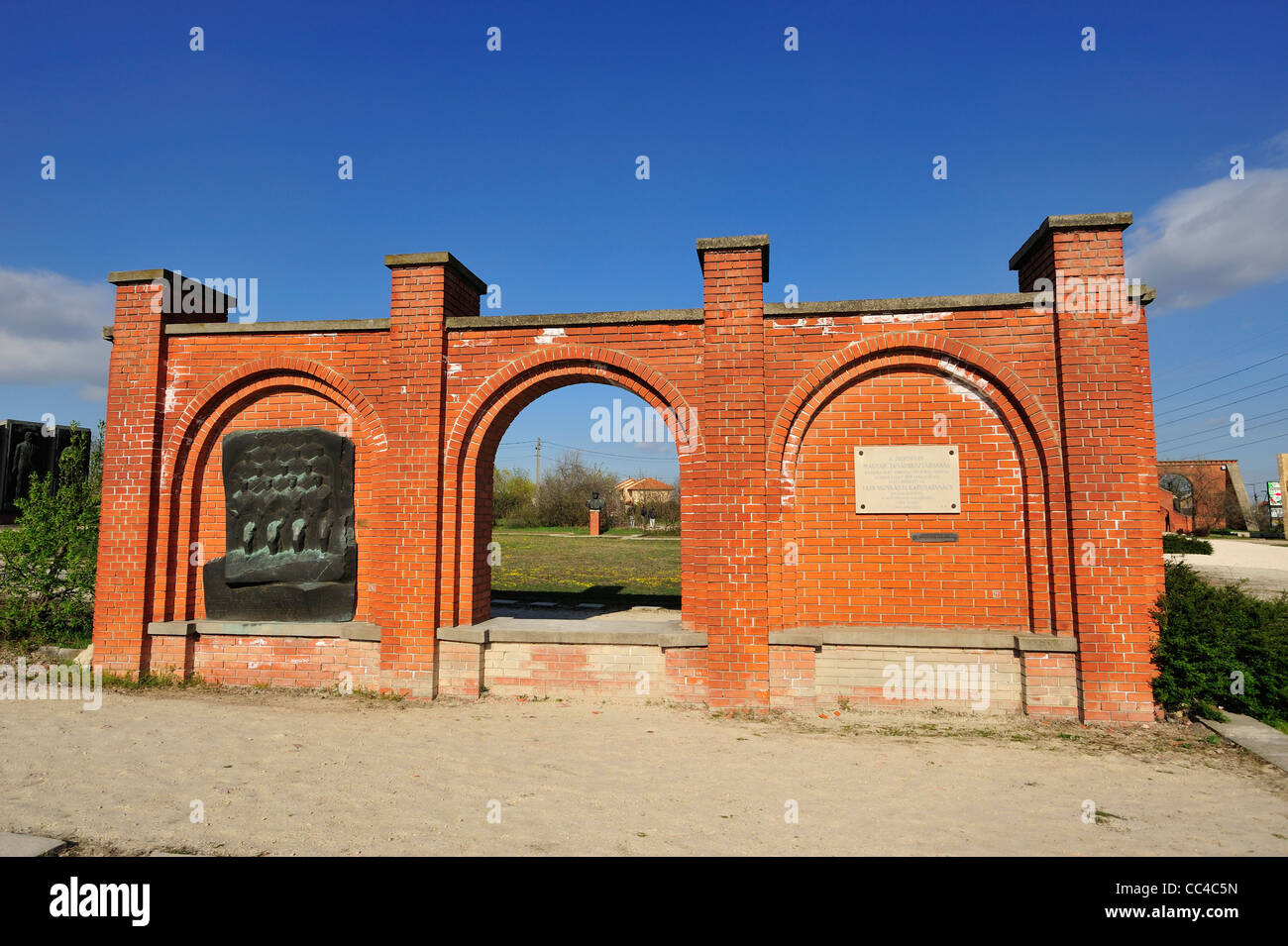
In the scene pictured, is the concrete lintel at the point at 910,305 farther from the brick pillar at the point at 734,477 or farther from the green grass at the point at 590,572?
the green grass at the point at 590,572

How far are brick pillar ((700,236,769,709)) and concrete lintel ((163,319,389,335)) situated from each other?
3646 millimetres

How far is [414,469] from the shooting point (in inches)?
272

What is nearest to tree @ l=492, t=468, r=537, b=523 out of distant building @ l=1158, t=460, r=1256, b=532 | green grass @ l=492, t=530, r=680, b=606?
green grass @ l=492, t=530, r=680, b=606

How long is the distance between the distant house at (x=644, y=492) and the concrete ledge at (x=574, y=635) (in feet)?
138

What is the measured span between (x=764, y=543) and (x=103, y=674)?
7.47m

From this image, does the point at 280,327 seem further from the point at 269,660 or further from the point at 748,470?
the point at 748,470

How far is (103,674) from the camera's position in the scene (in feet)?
23.9

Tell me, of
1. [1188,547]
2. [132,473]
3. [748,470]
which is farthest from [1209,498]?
[132,473]

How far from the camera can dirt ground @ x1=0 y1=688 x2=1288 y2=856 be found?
3.80 m

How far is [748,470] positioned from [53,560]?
31.4ft

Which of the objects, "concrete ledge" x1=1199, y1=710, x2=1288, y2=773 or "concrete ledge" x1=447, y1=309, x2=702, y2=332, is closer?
"concrete ledge" x1=1199, y1=710, x2=1288, y2=773

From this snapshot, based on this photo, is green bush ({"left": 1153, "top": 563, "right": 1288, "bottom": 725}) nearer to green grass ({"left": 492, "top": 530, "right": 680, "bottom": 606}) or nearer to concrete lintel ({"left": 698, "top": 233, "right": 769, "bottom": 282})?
concrete lintel ({"left": 698, "top": 233, "right": 769, "bottom": 282})

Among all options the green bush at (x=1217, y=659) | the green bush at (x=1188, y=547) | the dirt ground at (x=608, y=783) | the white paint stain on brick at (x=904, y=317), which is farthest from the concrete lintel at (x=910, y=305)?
the green bush at (x=1188, y=547)
